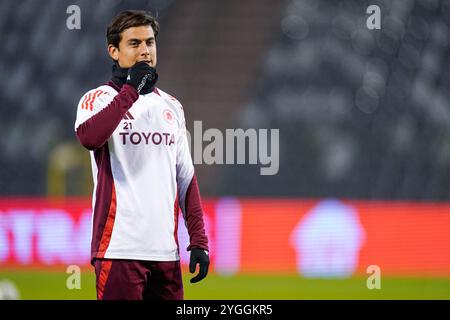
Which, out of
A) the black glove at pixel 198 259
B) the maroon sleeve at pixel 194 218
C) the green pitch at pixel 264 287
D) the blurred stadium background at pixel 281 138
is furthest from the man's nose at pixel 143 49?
the green pitch at pixel 264 287

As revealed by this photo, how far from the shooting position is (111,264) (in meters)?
2.79

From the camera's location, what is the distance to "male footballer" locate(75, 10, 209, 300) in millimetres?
2795

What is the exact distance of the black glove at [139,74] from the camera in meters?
2.77

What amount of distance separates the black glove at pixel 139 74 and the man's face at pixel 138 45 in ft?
0.11

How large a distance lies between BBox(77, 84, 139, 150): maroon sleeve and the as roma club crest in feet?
0.68

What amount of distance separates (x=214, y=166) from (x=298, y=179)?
1.38 m

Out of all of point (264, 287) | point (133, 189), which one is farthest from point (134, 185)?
point (264, 287)

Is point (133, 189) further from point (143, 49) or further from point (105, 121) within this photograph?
point (143, 49)

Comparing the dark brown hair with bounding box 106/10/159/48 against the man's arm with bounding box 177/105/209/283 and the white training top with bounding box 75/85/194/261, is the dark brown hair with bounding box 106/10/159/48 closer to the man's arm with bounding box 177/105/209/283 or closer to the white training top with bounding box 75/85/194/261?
the white training top with bounding box 75/85/194/261

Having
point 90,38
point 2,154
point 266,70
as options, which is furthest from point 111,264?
point 266,70

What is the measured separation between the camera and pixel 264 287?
317 inches

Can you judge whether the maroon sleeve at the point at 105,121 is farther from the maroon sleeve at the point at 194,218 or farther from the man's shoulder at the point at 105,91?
the maroon sleeve at the point at 194,218

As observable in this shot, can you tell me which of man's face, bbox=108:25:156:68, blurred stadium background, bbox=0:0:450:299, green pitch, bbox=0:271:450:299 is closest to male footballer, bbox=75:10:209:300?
man's face, bbox=108:25:156:68

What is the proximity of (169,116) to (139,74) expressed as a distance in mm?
211
